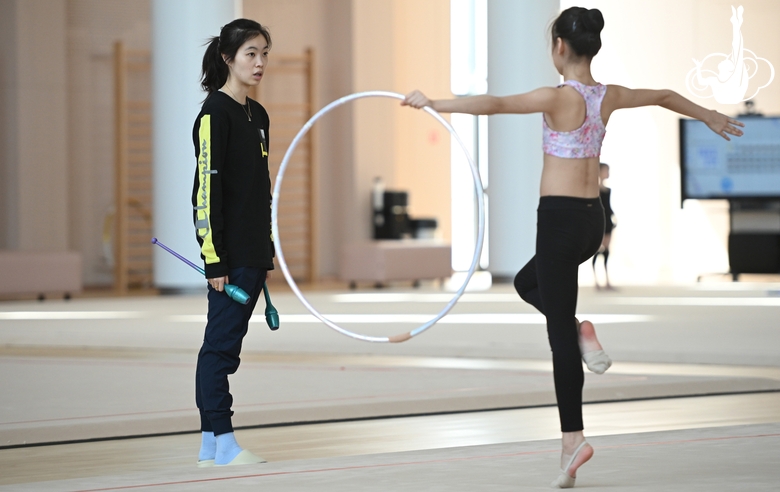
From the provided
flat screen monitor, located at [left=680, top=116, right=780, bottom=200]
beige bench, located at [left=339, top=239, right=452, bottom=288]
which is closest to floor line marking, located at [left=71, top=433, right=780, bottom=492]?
beige bench, located at [left=339, top=239, right=452, bottom=288]

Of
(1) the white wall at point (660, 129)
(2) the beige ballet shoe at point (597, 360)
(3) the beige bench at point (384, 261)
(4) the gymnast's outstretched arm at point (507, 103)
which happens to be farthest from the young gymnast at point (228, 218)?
(1) the white wall at point (660, 129)

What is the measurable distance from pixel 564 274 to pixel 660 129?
46.6 feet

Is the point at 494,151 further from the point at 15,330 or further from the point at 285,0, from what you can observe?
the point at 15,330

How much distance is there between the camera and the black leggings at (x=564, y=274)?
2.62m

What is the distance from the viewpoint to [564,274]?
2.64m

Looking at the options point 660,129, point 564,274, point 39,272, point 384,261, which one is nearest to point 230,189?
point 564,274

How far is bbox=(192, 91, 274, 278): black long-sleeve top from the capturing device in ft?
9.48

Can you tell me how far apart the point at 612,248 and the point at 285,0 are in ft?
21.0

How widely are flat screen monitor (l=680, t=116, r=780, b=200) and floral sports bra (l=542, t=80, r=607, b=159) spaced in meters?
9.67

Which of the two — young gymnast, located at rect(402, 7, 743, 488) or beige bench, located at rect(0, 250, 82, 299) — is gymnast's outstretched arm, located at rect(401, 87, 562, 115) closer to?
young gymnast, located at rect(402, 7, 743, 488)

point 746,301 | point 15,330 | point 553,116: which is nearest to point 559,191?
point 553,116

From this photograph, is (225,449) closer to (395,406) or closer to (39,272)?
(395,406)

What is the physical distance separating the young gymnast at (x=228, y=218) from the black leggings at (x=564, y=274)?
0.84m

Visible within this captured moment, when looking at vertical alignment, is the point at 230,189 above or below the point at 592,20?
below
